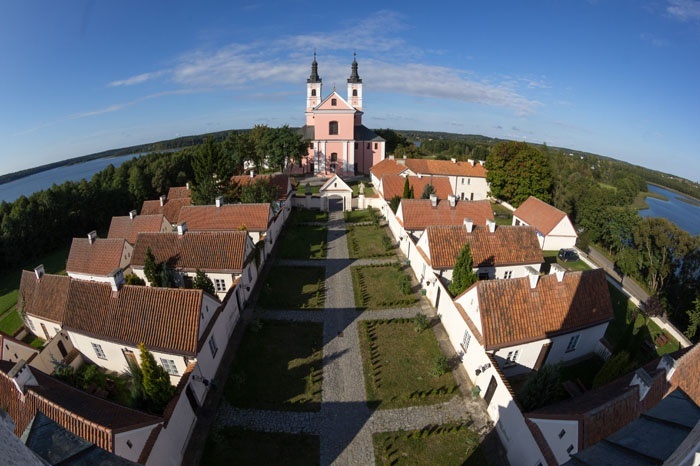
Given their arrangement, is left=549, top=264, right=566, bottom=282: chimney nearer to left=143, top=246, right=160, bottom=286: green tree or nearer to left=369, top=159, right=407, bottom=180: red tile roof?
left=143, top=246, right=160, bottom=286: green tree

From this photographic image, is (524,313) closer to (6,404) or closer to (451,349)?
(451,349)

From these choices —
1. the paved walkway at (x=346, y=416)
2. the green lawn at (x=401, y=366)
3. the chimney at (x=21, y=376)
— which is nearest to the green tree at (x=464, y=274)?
the green lawn at (x=401, y=366)

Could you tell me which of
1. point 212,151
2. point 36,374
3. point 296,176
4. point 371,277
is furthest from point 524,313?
point 296,176

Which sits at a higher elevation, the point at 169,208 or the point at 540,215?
the point at 169,208

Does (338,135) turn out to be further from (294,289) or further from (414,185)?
(294,289)

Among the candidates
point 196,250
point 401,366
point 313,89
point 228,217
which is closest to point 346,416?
point 401,366

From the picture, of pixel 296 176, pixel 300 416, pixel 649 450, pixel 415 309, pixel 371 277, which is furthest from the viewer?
pixel 296 176
